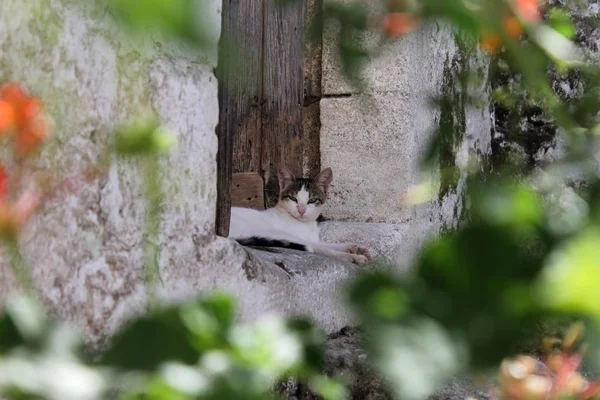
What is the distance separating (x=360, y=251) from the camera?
263 centimetres


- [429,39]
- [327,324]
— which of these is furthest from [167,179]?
[429,39]

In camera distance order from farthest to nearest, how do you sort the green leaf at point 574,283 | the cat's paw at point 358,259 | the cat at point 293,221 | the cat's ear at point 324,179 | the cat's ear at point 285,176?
the cat's ear at point 285,176
the cat's ear at point 324,179
the cat at point 293,221
the cat's paw at point 358,259
the green leaf at point 574,283

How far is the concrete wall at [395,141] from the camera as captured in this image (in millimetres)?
2668

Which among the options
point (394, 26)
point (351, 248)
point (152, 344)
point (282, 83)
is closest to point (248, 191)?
point (282, 83)

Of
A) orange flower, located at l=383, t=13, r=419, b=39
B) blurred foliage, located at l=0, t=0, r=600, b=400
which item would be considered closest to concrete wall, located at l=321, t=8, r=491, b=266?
orange flower, located at l=383, t=13, r=419, b=39

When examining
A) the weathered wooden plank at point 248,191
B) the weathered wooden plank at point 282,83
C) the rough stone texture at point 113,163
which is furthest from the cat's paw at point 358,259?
the rough stone texture at point 113,163

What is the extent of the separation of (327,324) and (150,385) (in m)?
1.79

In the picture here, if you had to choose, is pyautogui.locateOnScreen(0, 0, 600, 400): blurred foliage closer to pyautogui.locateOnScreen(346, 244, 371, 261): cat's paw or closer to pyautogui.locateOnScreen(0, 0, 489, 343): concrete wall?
pyautogui.locateOnScreen(0, 0, 489, 343): concrete wall

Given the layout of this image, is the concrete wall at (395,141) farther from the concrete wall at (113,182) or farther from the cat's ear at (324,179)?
the concrete wall at (113,182)

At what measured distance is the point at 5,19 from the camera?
919mm

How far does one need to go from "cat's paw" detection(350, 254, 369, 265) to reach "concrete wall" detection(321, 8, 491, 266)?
0.40 ft

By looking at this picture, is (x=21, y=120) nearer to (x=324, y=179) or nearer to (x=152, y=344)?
(x=152, y=344)

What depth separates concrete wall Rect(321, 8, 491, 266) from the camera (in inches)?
105

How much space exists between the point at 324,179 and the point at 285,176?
0.39 metres
